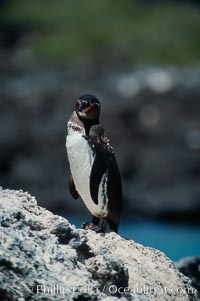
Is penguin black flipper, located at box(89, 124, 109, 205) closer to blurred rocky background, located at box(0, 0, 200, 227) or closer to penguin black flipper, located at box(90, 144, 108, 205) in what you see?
penguin black flipper, located at box(90, 144, 108, 205)

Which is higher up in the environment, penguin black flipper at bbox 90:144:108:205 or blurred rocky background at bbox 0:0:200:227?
blurred rocky background at bbox 0:0:200:227

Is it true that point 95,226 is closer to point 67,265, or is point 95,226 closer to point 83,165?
point 83,165

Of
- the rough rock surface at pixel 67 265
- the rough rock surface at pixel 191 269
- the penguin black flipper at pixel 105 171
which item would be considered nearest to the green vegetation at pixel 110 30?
the rough rock surface at pixel 191 269

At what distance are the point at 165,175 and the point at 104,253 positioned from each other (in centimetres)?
1491

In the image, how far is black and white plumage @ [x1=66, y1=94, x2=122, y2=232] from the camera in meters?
5.75

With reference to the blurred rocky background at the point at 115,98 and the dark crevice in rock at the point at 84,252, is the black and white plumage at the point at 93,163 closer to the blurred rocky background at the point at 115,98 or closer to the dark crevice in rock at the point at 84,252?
the dark crevice in rock at the point at 84,252

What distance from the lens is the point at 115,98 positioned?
72.5 ft

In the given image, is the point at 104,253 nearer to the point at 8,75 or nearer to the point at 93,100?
the point at 93,100

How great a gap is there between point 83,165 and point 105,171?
0.38ft

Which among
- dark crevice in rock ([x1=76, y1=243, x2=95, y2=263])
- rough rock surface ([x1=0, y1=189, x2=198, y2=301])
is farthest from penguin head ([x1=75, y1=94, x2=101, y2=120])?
dark crevice in rock ([x1=76, y1=243, x2=95, y2=263])

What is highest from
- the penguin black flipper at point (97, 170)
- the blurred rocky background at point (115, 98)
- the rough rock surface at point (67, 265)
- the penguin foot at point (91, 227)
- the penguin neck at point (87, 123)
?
the blurred rocky background at point (115, 98)

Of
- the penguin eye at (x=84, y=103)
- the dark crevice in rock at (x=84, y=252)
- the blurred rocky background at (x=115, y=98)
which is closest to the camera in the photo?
the dark crevice in rock at (x=84, y=252)

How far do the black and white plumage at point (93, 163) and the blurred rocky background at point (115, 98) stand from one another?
1213 centimetres

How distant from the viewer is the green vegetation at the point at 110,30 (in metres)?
30.6
